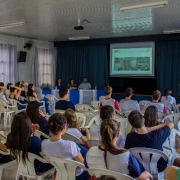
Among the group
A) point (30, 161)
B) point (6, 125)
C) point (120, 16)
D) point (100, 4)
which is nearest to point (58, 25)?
point (120, 16)

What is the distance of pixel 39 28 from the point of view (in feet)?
27.6

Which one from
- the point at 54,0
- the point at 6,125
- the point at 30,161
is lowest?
the point at 6,125

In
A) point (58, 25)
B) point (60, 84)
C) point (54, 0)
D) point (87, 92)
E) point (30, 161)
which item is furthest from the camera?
point (60, 84)

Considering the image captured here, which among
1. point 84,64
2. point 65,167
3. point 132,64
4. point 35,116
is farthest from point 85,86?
point 65,167

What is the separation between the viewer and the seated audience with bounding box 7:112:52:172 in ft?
7.98

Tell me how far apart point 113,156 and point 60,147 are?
21.6 inches

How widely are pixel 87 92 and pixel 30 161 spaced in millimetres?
7604

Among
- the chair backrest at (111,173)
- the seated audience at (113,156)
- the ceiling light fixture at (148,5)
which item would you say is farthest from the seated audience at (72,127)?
the ceiling light fixture at (148,5)

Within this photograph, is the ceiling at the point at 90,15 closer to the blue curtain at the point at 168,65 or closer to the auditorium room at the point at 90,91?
the auditorium room at the point at 90,91

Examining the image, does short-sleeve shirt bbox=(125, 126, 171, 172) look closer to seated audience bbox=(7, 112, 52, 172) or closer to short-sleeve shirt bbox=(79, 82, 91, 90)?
seated audience bbox=(7, 112, 52, 172)

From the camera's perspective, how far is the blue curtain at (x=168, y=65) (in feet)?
30.8

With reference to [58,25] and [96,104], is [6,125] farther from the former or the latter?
[58,25]

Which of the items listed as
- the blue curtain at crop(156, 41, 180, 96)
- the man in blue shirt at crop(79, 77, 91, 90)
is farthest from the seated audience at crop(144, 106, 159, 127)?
the man in blue shirt at crop(79, 77, 91, 90)

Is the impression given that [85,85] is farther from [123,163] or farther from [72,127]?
[123,163]
